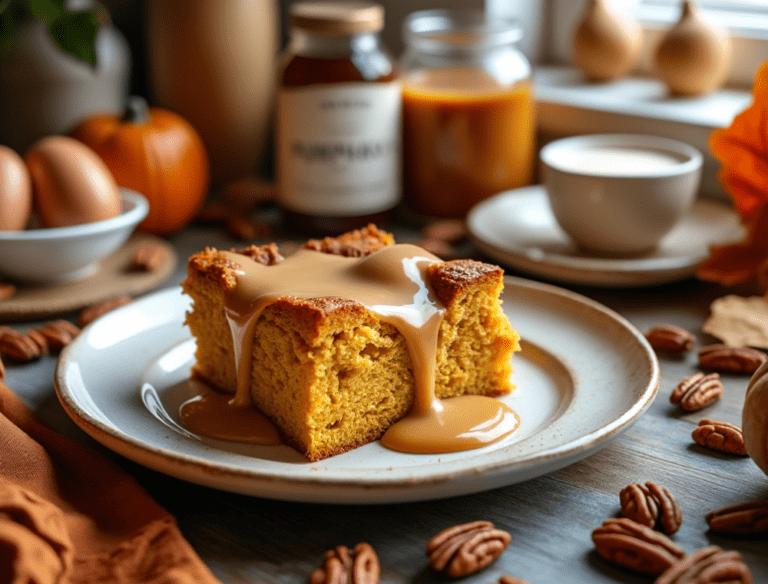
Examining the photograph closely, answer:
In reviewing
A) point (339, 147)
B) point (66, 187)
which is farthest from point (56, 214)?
point (339, 147)

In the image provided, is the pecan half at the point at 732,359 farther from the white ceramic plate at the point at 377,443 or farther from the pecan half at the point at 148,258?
the pecan half at the point at 148,258

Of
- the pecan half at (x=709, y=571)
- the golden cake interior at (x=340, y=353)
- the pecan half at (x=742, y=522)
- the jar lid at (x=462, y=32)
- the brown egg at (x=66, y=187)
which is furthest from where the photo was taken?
the jar lid at (x=462, y=32)

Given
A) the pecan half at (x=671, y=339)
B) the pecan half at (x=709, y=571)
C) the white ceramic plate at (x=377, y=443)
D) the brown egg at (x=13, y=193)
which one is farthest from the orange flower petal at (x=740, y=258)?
the brown egg at (x=13, y=193)

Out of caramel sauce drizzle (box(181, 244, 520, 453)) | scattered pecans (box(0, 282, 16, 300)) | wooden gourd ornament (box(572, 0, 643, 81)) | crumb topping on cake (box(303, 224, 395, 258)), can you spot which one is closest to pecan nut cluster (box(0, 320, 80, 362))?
scattered pecans (box(0, 282, 16, 300))

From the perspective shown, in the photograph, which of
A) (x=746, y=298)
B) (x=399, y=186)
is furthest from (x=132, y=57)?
(x=746, y=298)

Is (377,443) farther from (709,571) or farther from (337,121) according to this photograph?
(337,121)

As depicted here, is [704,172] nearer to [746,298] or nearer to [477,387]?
[746,298]
